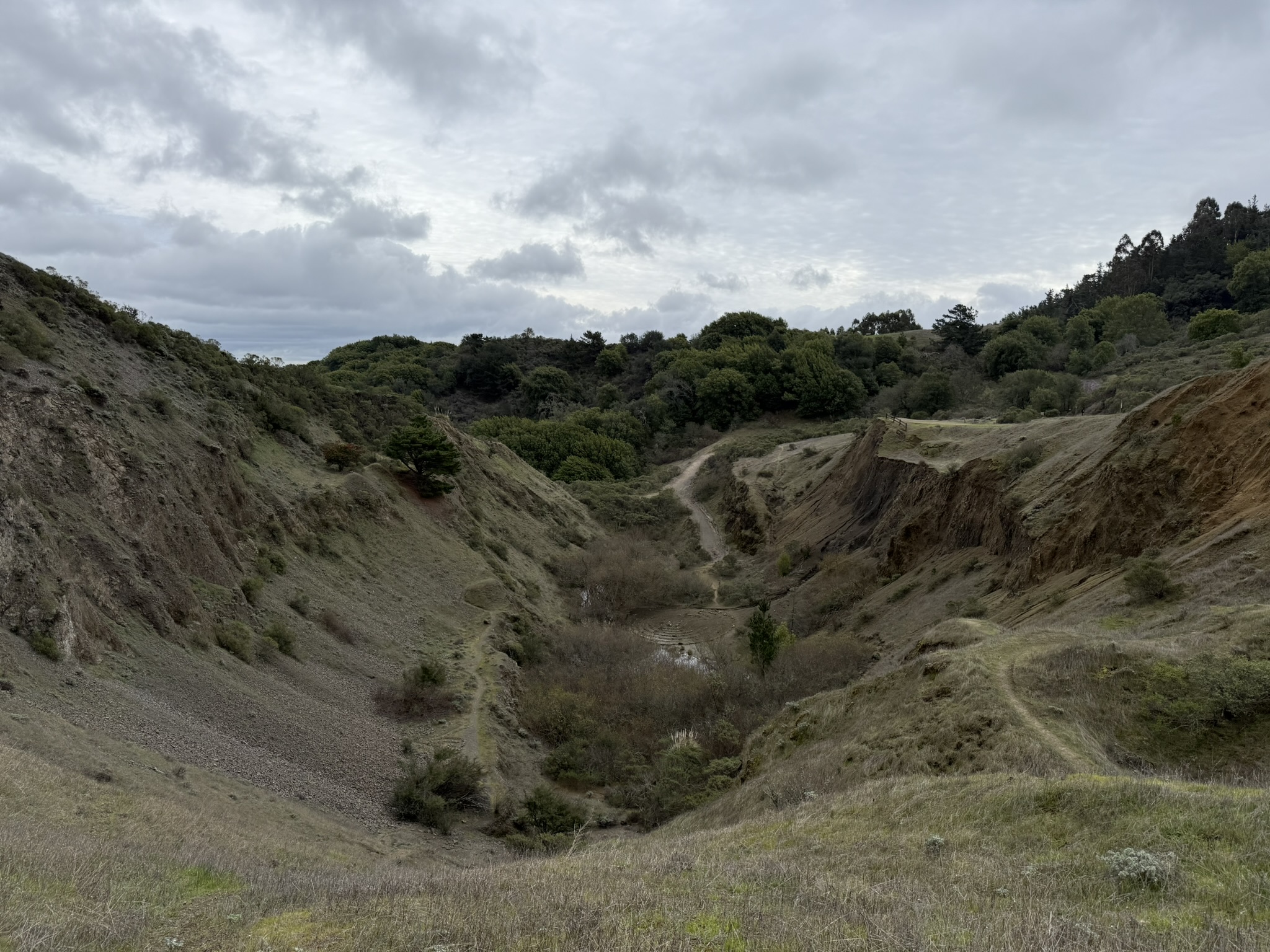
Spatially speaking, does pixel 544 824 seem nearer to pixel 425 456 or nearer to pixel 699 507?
pixel 425 456

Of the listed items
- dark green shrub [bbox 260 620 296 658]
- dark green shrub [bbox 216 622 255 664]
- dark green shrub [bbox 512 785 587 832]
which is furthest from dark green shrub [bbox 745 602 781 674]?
dark green shrub [bbox 216 622 255 664]

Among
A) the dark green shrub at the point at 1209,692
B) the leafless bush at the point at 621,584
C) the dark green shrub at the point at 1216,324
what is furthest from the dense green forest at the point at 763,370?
the dark green shrub at the point at 1209,692

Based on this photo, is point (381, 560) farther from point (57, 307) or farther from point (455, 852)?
point (455, 852)

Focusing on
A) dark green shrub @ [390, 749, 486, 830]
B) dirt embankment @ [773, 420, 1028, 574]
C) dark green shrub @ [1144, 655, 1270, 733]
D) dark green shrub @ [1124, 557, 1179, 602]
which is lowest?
dark green shrub @ [390, 749, 486, 830]

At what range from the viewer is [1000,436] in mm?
28562

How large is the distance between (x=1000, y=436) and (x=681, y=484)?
29.5 meters

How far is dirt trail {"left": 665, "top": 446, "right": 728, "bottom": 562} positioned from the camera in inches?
1692

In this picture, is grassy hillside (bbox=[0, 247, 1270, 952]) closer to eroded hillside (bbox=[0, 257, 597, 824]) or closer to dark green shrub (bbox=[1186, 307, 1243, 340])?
eroded hillside (bbox=[0, 257, 597, 824])

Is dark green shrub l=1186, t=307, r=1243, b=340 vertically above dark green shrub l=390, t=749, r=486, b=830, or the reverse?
dark green shrub l=1186, t=307, r=1243, b=340

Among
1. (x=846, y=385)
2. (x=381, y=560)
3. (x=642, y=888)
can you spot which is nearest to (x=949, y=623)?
(x=642, y=888)

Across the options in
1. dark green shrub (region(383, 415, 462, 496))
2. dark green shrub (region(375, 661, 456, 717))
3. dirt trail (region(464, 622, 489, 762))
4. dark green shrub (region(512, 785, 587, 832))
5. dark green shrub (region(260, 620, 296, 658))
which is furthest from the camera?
dark green shrub (region(383, 415, 462, 496))

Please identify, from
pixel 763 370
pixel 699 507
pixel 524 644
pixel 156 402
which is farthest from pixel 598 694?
pixel 763 370

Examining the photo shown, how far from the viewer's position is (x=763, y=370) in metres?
71.5

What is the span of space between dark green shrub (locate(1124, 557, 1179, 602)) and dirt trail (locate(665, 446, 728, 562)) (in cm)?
2672
